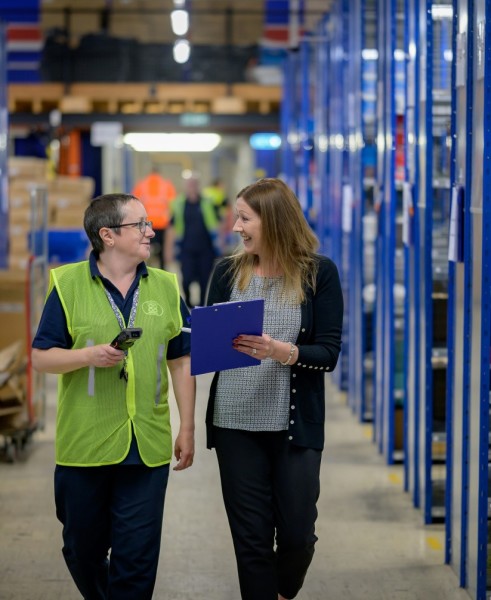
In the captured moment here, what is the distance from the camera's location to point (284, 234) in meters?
3.79

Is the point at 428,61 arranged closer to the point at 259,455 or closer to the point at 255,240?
the point at 255,240

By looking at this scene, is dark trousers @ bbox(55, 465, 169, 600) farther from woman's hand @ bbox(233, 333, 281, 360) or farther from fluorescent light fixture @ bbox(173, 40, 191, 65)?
fluorescent light fixture @ bbox(173, 40, 191, 65)

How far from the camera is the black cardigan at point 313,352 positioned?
374 cm

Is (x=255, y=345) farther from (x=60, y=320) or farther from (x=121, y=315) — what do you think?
(x=60, y=320)

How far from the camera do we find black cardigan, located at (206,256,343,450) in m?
3.74

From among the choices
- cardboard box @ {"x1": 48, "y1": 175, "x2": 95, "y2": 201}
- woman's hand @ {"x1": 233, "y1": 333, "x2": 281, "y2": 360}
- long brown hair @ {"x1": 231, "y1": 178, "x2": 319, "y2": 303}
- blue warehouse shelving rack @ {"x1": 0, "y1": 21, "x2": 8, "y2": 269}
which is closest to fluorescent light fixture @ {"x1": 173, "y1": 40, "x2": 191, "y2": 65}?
cardboard box @ {"x1": 48, "y1": 175, "x2": 95, "y2": 201}

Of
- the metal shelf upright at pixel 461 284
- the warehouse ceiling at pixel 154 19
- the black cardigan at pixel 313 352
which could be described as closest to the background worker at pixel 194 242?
the warehouse ceiling at pixel 154 19

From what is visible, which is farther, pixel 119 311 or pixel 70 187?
pixel 70 187

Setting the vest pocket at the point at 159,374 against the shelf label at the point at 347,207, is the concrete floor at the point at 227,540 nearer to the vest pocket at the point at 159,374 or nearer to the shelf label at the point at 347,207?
the vest pocket at the point at 159,374

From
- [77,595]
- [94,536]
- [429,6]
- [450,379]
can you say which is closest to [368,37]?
[429,6]

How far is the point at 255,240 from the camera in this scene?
3799 mm

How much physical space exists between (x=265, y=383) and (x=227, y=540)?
2072mm

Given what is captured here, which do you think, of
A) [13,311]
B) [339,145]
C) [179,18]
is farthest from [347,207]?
[179,18]

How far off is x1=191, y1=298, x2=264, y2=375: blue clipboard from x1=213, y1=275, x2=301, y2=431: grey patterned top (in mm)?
223
